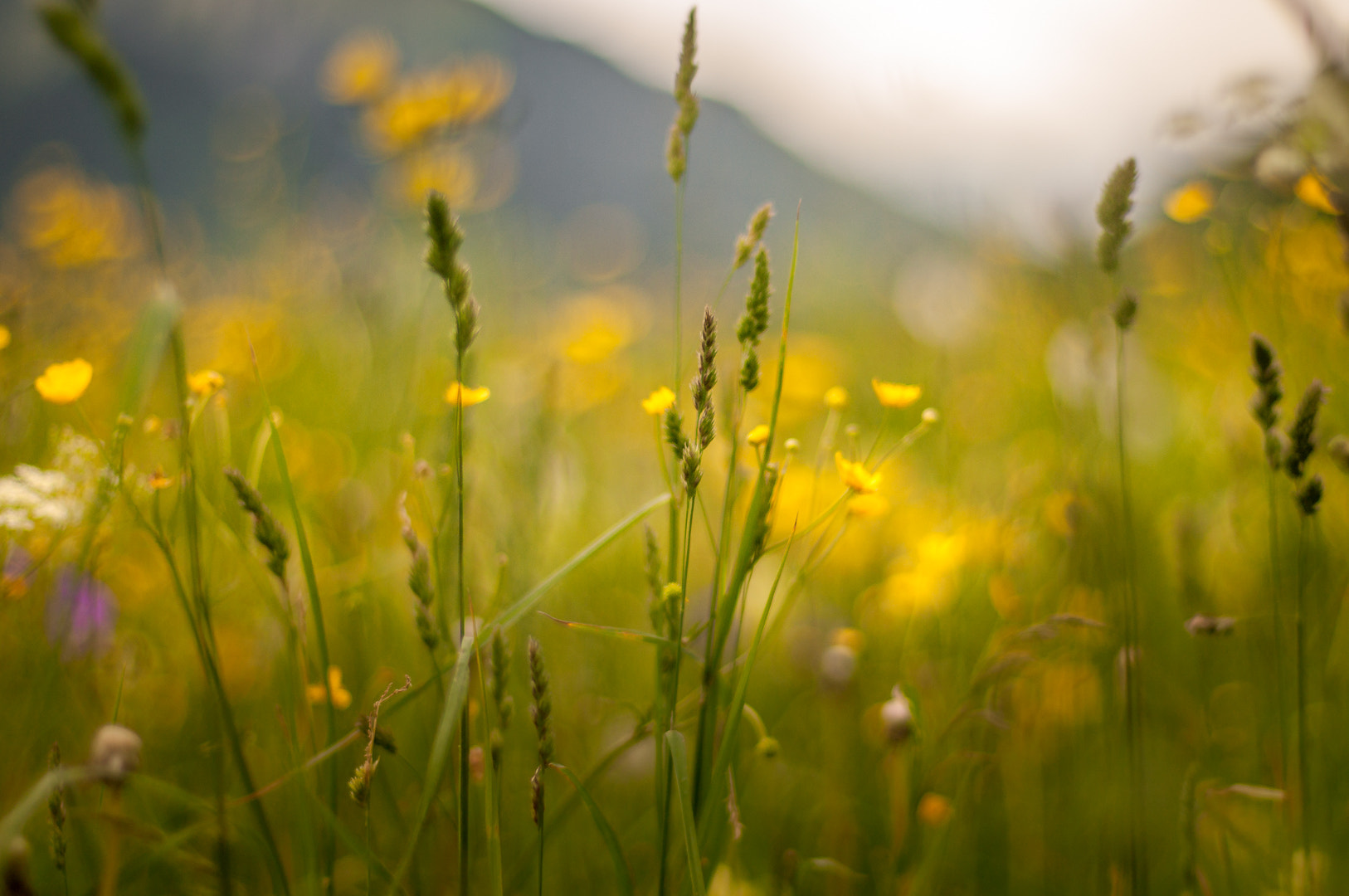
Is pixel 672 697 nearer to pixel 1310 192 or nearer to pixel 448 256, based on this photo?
pixel 448 256

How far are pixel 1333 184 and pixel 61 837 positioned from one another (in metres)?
1.42

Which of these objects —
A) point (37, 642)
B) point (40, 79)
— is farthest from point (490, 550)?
point (40, 79)

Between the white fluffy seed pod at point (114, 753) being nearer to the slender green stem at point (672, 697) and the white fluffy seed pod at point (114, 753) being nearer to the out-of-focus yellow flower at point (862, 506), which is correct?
the slender green stem at point (672, 697)

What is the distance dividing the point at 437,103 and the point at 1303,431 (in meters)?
2.17

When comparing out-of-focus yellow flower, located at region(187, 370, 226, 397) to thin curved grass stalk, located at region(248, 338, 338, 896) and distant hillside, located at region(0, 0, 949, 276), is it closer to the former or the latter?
thin curved grass stalk, located at region(248, 338, 338, 896)

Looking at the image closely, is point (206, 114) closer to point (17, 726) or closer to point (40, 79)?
point (40, 79)

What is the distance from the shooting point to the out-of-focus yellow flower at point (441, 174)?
220 centimetres

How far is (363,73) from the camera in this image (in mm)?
2305

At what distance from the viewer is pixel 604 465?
2221 mm

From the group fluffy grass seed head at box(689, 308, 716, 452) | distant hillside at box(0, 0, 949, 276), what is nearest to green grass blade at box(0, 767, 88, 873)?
fluffy grass seed head at box(689, 308, 716, 452)

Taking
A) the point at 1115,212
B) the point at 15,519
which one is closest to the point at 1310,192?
the point at 1115,212

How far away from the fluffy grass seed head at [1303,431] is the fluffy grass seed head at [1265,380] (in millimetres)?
19

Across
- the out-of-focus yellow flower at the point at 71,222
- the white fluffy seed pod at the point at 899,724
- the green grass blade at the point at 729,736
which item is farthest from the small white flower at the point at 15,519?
the out-of-focus yellow flower at the point at 71,222

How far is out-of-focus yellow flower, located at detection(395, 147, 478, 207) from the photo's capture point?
2197mm
